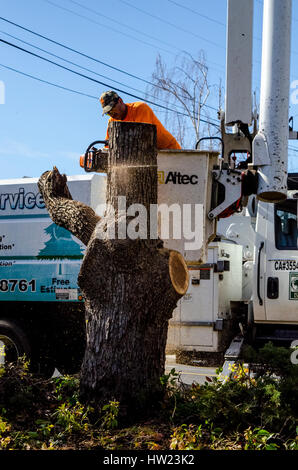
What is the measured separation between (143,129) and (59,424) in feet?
6.66

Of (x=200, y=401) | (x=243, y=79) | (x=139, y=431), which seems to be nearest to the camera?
(x=139, y=431)

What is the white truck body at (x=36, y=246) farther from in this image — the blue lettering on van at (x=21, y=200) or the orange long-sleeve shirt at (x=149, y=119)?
the orange long-sleeve shirt at (x=149, y=119)

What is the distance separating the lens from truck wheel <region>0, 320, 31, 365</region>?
22.4 feet

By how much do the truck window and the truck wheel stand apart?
3.23 metres

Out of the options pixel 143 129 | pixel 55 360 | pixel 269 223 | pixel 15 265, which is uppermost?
pixel 143 129

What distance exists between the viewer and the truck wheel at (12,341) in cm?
682

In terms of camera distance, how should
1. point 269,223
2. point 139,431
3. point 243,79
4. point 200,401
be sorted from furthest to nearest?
point 269,223 → point 243,79 → point 200,401 → point 139,431

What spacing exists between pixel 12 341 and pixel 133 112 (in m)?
3.52

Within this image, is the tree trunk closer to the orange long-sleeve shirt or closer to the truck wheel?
the orange long-sleeve shirt

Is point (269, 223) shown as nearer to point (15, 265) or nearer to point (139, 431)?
point (15, 265)

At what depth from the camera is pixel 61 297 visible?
22.4 ft

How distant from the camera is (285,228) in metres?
6.58

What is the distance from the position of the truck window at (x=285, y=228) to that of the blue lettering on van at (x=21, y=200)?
2850 mm

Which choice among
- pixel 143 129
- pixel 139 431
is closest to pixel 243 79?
pixel 143 129
